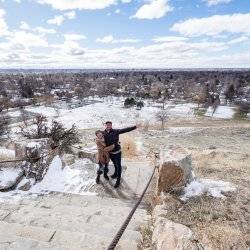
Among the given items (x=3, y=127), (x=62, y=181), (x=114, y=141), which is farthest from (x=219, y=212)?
(x=3, y=127)

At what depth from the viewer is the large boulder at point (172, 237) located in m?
3.77

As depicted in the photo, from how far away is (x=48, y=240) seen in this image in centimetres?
470

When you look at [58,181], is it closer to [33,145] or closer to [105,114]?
[33,145]

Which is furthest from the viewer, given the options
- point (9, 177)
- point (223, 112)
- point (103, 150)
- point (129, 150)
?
point (223, 112)

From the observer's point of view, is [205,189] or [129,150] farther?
[129,150]

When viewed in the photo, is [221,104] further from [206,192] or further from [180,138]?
[206,192]

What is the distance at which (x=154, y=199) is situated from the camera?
712cm

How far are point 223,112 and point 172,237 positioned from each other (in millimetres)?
62150

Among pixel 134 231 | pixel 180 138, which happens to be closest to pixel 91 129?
pixel 180 138

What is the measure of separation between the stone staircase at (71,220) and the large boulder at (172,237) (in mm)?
442

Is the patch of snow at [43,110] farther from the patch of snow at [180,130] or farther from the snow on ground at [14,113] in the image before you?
the patch of snow at [180,130]

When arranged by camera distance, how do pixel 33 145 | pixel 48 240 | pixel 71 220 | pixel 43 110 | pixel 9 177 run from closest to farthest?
pixel 48 240, pixel 71 220, pixel 9 177, pixel 33 145, pixel 43 110

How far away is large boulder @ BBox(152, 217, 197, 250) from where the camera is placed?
377 cm

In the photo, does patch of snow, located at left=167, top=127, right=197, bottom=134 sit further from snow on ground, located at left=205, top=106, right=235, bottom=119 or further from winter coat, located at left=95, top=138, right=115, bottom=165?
winter coat, located at left=95, top=138, right=115, bottom=165
